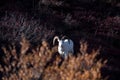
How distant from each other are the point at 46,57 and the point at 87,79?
0.95m

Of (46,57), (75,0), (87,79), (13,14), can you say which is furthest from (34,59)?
(75,0)

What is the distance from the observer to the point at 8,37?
1438 cm

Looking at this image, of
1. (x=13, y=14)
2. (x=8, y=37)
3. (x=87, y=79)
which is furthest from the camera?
(x=13, y=14)

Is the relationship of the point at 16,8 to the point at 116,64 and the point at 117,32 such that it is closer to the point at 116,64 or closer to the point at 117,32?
the point at 117,32

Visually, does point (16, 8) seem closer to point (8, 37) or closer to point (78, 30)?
point (78, 30)

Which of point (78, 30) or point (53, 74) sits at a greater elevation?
point (53, 74)

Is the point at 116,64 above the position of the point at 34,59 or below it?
below

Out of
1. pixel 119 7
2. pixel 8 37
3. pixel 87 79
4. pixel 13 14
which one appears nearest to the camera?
pixel 87 79

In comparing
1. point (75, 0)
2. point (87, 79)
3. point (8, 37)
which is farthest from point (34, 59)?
point (75, 0)

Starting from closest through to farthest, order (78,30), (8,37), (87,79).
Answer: (87,79) → (8,37) → (78,30)

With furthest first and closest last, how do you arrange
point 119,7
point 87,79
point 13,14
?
point 119,7 < point 13,14 < point 87,79

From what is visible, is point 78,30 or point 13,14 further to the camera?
point 78,30

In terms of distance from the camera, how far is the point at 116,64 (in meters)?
14.9

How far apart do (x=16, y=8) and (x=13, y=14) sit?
2182 millimetres
